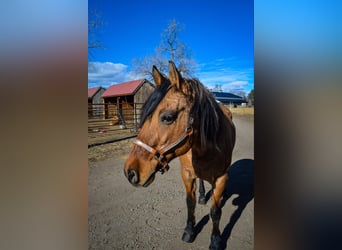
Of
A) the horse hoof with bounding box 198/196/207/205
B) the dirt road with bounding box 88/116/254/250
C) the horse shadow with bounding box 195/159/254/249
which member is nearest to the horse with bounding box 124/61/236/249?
the dirt road with bounding box 88/116/254/250

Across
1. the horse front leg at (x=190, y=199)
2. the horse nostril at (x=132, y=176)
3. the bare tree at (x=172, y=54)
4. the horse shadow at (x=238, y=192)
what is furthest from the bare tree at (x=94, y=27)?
the horse shadow at (x=238, y=192)

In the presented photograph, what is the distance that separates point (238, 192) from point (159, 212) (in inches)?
29.9

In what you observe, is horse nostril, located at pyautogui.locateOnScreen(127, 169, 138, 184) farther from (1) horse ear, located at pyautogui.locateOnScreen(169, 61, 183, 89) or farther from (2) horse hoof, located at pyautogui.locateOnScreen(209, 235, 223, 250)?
(2) horse hoof, located at pyautogui.locateOnScreen(209, 235, 223, 250)

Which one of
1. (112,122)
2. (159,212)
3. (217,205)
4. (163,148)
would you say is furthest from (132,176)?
(112,122)

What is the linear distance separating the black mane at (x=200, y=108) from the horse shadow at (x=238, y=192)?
0.44m

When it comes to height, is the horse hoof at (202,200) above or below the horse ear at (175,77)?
below

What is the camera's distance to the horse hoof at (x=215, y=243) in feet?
3.77

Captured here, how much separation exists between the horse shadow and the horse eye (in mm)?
714

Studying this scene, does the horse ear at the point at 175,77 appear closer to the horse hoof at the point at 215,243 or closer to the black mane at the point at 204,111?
the black mane at the point at 204,111

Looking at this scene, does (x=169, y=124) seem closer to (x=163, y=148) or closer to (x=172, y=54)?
(x=163, y=148)
